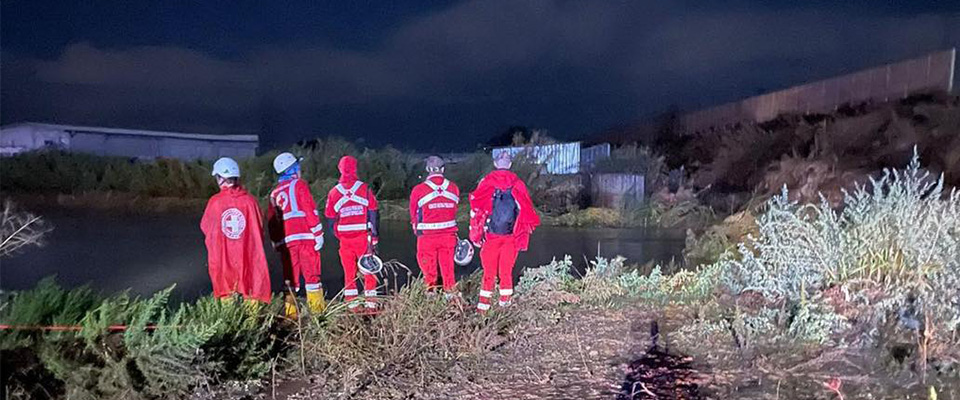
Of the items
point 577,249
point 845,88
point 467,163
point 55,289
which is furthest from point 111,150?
point 845,88

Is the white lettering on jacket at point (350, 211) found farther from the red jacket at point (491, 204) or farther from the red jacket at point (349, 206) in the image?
the red jacket at point (491, 204)

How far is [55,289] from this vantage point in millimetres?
4793

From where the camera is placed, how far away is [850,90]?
50.6 feet

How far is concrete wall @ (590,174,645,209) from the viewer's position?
54.7 feet

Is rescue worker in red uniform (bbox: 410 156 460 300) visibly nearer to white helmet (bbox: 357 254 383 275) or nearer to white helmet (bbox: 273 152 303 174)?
white helmet (bbox: 357 254 383 275)

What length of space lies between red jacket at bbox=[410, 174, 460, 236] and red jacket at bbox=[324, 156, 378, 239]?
517 millimetres

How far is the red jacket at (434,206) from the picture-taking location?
7.12 meters

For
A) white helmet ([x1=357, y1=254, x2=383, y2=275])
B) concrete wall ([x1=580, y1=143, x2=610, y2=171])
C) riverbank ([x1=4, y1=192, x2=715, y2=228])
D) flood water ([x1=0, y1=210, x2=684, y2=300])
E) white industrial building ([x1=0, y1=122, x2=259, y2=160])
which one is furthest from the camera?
concrete wall ([x1=580, y1=143, x2=610, y2=171])

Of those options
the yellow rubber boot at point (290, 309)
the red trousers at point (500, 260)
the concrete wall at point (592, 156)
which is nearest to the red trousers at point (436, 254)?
the red trousers at point (500, 260)

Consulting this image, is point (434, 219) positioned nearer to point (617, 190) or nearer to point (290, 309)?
point (290, 309)

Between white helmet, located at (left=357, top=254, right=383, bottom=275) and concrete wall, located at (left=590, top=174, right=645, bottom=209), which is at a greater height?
concrete wall, located at (left=590, top=174, right=645, bottom=209)

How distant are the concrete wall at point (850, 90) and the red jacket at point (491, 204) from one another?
10.3m

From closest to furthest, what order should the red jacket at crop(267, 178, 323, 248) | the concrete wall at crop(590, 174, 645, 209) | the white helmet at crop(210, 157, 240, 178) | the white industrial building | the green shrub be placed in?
the green shrub < the white helmet at crop(210, 157, 240, 178) < the red jacket at crop(267, 178, 323, 248) < the white industrial building < the concrete wall at crop(590, 174, 645, 209)

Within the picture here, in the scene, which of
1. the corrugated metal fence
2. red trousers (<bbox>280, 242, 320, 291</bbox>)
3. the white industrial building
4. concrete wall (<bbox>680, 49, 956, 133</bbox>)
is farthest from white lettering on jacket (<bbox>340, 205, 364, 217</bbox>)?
concrete wall (<bbox>680, 49, 956, 133</bbox>)
